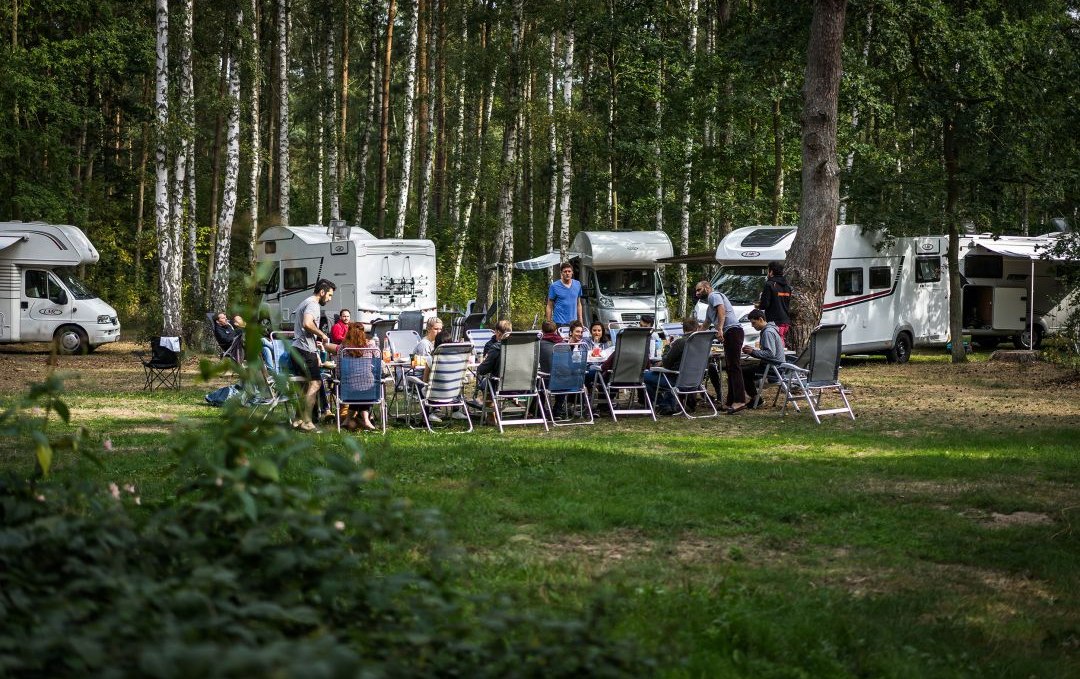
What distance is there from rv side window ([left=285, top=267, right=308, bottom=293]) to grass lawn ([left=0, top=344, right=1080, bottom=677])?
10746 mm

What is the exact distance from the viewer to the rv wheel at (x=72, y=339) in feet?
79.0

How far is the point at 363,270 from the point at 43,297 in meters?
6.92

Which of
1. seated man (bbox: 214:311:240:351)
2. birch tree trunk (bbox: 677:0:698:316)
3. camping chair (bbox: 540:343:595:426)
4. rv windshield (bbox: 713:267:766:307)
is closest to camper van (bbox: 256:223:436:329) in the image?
seated man (bbox: 214:311:240:351)

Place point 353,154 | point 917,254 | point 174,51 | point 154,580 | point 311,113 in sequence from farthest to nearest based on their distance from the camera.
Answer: point 353,154, point 311,113, point 174,51, point 917,254, point 154,580

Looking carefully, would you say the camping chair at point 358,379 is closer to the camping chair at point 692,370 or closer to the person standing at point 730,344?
the camping chair at point 692,370

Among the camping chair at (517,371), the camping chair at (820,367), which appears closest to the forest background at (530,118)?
the camping chair at (820,367)

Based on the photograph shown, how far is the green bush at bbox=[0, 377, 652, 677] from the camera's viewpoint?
2393 millimetres

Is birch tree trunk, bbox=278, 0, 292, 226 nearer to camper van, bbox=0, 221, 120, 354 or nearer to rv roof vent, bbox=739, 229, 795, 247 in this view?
camper van, bbox=0, 221, 120, 354

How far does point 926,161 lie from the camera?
83.6ft

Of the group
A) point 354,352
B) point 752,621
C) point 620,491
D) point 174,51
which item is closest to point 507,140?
point 174,51

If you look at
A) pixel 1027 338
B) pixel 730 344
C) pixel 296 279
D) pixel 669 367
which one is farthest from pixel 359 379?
pixel 1027 338

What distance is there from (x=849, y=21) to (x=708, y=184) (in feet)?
29.5

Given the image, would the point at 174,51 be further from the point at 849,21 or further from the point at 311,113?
the point at 849,21

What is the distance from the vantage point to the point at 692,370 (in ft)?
43.5
